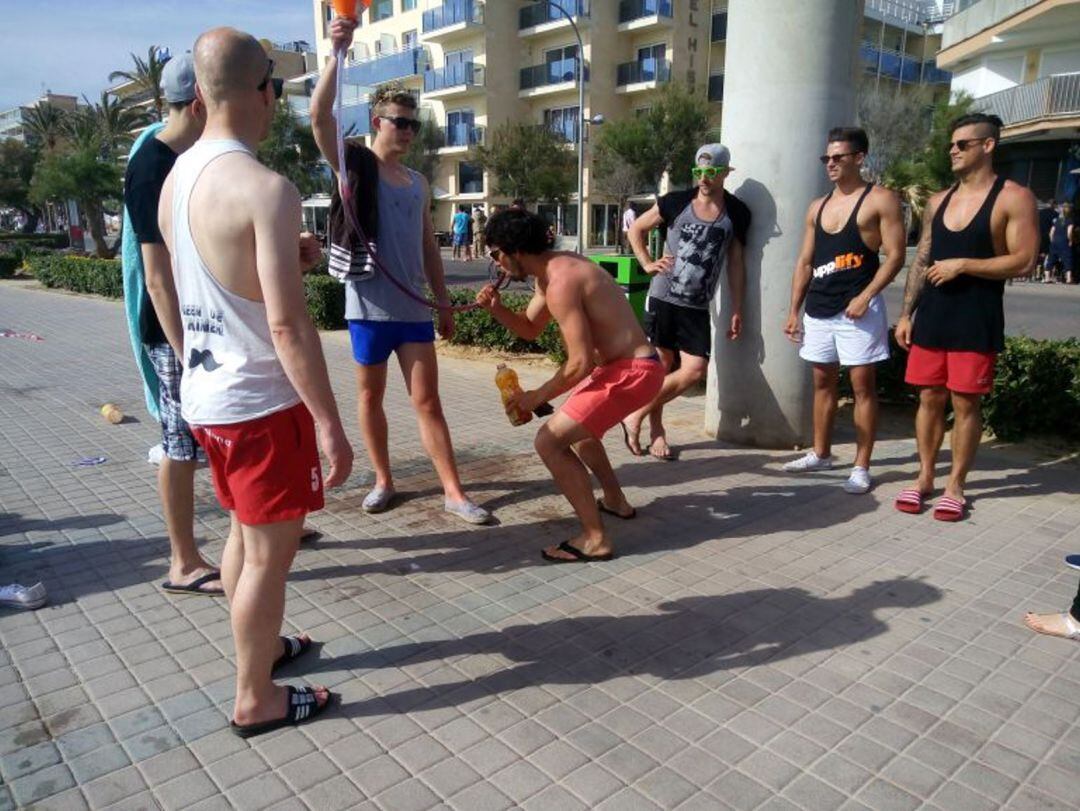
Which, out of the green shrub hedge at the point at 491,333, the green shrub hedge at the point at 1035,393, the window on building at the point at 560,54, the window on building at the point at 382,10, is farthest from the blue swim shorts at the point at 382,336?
the window on building at the point at 382,10

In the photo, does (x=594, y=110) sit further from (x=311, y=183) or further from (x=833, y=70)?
(x=833, y=70)

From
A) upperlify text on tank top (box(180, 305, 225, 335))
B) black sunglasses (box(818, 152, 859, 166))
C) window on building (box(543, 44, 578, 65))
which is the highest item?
window on building (box(543, 44, 578, 65))

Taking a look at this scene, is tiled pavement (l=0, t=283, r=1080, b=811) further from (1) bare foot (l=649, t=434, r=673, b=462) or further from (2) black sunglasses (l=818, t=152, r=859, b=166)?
(2) black sunglasses (l=818, t=152, r=859, b=166)

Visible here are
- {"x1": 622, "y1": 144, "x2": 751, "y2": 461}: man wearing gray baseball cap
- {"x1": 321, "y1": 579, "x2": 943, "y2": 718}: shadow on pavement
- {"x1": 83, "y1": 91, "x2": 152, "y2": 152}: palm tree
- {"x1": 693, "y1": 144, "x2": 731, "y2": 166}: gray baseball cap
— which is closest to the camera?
{"x1": 321, "y1": 579, "x2": 943, "y2": 718}: shadow on pavement

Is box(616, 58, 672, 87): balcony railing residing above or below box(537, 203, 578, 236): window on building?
above

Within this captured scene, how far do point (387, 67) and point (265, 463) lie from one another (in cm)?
4700

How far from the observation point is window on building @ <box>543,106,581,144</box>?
1519 inches

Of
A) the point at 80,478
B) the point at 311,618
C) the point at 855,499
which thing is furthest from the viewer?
the point at 80,478

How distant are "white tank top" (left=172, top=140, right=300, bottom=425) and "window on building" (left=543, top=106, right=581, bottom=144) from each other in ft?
123

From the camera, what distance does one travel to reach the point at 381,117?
3.94 meters

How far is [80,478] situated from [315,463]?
3.40 meters

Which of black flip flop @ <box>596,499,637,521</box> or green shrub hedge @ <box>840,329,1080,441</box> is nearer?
black flip flop @ <box>596,499,637,521</box>

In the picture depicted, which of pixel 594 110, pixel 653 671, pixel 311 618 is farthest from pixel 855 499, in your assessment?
pixel 594 110

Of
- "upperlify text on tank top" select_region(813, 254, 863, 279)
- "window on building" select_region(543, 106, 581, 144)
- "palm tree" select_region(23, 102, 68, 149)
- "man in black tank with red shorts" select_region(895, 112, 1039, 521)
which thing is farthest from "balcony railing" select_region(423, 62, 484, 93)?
"man in black tank with red shorts" select_region(895, 112, 1039, 521)
